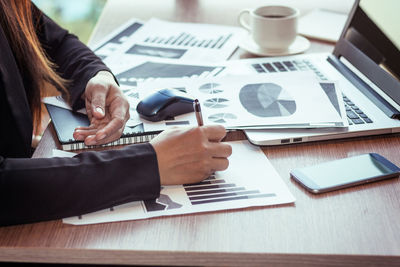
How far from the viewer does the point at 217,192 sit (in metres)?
0.80

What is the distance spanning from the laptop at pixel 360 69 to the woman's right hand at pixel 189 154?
96mm

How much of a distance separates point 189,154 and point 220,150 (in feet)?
0.17

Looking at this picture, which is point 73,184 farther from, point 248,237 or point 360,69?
point 360,69

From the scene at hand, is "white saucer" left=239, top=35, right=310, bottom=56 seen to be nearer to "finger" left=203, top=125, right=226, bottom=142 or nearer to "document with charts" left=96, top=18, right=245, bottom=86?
"document with charts" left=96, top=18, right=245, bottom=86

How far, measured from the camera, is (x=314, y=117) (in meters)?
0.95

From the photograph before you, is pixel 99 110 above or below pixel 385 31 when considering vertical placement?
below

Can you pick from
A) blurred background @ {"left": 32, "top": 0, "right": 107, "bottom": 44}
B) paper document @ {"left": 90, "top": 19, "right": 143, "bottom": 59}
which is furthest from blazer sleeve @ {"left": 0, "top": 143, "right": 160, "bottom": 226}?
blurred background @ {"left": 32, "top": 0, "right": 107, "bottom": 44}

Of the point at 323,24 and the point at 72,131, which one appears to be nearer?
the point at 72,131

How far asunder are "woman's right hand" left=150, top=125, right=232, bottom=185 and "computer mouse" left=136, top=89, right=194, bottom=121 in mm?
127

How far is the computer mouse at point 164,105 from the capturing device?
38.6 inches

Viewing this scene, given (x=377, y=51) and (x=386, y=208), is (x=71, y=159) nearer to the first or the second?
(x=386, y=208)

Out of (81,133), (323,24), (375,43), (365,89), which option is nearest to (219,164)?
(81,133)

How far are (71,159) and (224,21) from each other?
2.90 ft

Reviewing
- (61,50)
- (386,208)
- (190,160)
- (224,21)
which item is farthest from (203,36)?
(386,208)
